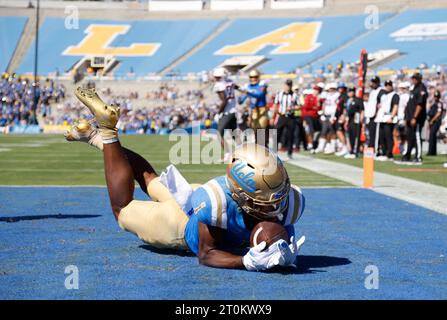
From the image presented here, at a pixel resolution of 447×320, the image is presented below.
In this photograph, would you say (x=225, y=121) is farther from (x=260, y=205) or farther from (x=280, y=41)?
(x=280, y=41)

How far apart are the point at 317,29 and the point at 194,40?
31.3 ft

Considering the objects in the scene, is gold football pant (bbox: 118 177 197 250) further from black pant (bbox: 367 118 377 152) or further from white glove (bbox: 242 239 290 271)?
black pant (bbox: 367 118 377 152)

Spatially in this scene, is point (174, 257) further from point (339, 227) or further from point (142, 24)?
point (142, 24)

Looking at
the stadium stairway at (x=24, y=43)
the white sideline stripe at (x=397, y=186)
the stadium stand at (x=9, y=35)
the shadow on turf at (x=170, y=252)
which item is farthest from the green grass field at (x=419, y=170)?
the stadium stand at (x=9, y=35)

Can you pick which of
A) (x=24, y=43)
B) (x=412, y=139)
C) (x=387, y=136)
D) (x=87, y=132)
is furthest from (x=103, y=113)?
(x=24, y=43)

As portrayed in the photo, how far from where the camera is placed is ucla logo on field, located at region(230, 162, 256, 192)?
489 centimetres

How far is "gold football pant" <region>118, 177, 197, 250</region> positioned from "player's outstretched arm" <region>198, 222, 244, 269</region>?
44cm

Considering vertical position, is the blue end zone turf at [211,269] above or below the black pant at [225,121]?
below

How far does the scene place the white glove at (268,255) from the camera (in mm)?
4918

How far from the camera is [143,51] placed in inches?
2404

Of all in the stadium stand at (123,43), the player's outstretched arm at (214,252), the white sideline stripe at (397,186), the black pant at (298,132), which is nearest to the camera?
the player's outstretched arm at (214,252)

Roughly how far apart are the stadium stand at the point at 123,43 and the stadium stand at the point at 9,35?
1286 millimetres

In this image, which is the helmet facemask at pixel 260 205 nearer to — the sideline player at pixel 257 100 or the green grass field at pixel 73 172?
the green grass field at pixel 73 172

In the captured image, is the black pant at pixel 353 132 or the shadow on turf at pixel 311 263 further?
the black pant at pixel 353 132
